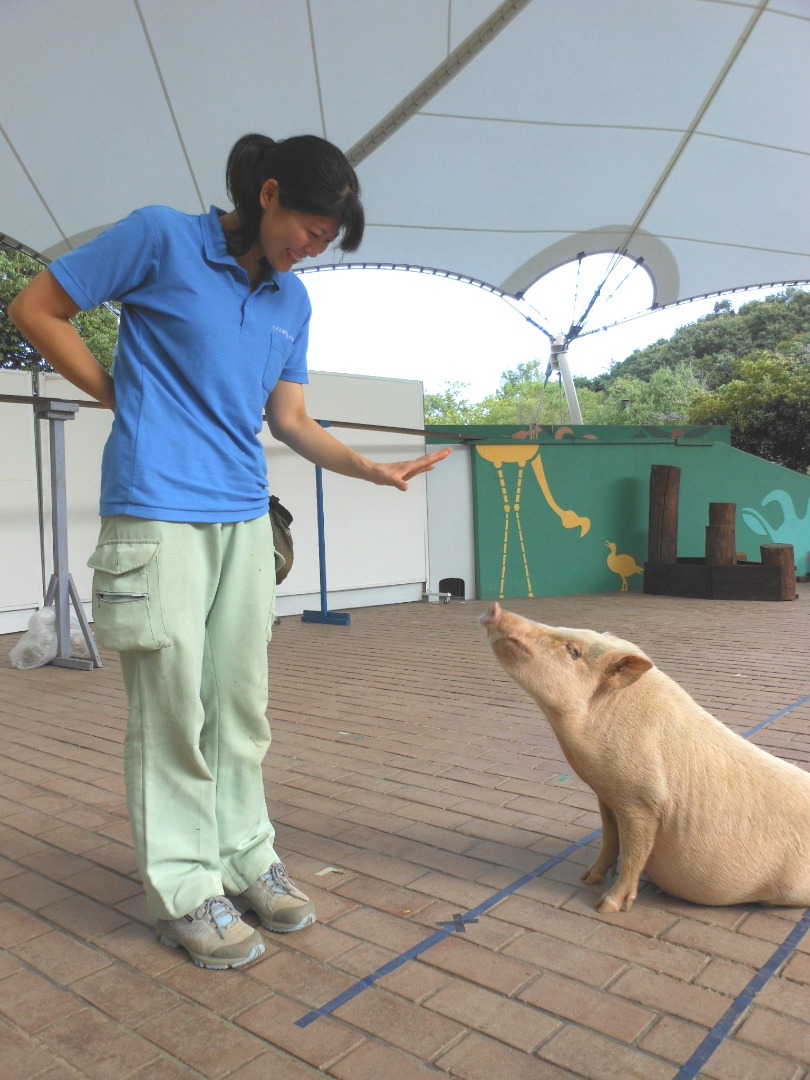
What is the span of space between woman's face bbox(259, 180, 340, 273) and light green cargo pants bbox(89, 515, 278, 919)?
0.69 meters

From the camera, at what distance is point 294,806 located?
3312 mm

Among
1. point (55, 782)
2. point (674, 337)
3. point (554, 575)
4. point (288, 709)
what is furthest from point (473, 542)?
point (674, 337)

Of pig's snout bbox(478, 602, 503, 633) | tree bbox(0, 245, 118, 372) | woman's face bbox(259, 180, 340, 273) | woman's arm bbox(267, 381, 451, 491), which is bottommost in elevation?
pig's snout bbox(478, 602, 503, 633)

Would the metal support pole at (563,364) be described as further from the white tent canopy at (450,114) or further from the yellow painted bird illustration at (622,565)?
the yellow painted bird illustration at (622,565)

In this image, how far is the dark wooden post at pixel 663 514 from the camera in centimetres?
1083

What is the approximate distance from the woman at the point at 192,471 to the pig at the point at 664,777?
0.68 meters

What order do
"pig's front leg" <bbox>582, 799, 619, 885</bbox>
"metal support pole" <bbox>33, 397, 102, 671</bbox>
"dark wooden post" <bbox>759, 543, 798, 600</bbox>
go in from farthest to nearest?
"dark wooden post" <bbox>759, 543, 798, 600</bbox>, "metal support pole" <bbox>33, 397, 102, 671</bbox>, "pig's front leg" <bbox>582, 799, 619, 885</bbox>

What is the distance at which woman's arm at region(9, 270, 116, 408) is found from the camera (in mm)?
1932

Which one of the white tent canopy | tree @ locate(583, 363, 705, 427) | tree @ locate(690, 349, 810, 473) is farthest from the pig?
tree @ locate(583, 363, 705, 427)

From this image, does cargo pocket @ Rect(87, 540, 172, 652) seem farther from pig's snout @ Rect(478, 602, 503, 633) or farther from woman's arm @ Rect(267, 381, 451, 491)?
pig's snout @ Rect(478, 602, 503, 633)

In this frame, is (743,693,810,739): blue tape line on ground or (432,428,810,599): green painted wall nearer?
(743,693,810,739): blue tape line on ground

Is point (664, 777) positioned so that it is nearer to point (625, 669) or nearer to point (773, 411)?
point (625, 669)

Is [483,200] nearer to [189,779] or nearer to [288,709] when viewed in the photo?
[288,709]

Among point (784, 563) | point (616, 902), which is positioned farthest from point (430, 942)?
point (784, 563)
